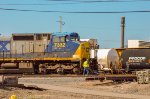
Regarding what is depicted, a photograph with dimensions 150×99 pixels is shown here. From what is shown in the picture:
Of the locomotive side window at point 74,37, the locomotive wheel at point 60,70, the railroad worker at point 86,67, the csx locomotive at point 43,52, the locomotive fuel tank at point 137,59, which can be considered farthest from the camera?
the locomotive side window at point 74,37

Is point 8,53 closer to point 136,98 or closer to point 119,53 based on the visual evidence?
point 119,53

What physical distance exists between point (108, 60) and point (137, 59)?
344 cm


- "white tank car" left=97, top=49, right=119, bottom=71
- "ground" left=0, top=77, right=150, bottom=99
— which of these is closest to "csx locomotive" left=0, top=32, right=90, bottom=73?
"white tank car" left=97, top=49, right=119, bottom=71

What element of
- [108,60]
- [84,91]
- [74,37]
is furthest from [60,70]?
[84,91]

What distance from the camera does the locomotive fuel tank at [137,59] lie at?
3681 cm

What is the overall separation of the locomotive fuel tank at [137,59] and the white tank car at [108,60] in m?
1.54

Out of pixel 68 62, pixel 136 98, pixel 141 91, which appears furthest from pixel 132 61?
pixel 136 98

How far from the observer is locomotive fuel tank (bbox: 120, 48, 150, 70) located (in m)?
36.8

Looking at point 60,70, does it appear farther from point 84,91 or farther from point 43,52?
point 84,91

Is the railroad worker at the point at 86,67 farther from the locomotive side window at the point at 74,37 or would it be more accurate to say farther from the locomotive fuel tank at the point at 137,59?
the locomotive fuel tank at the point at 137,59

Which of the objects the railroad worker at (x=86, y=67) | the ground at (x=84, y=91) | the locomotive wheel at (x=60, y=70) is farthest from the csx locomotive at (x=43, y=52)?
the ground at (x=84, y=91)

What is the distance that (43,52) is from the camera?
39.7 meters

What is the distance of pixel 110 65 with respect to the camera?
3928 cm

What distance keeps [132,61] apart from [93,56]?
4609 millimetres
